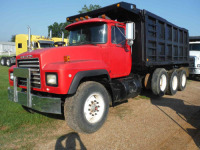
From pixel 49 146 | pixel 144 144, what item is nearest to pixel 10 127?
pixel 49 146

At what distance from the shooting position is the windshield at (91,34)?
4473mm

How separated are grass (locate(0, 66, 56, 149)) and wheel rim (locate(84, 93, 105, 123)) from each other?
922 mm

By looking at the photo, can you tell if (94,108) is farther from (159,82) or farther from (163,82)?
(163,82)

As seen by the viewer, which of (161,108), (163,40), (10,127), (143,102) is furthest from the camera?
(163,40)

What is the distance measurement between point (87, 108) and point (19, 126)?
63.3 inches

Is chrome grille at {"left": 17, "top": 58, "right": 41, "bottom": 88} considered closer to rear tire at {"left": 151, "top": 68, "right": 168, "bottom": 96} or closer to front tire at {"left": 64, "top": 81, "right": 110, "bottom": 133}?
front tire at {"left": 64, "top": 81, "right": 110, "bottom": 133}

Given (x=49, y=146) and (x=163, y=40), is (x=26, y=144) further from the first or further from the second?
(x=163, y=40)

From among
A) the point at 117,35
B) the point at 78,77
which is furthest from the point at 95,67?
the point at 117,35

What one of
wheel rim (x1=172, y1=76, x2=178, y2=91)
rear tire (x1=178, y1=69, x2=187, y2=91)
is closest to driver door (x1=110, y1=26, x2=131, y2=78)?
wheel rim (x1=172, y1=76, x2=178, y2=91)

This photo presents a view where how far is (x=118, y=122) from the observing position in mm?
4172

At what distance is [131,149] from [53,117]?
7.66ft

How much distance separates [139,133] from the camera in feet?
11.7

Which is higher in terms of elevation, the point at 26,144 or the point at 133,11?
the point at 133,11

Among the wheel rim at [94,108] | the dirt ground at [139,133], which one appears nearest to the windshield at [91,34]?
the wheel rim at [94,108]
